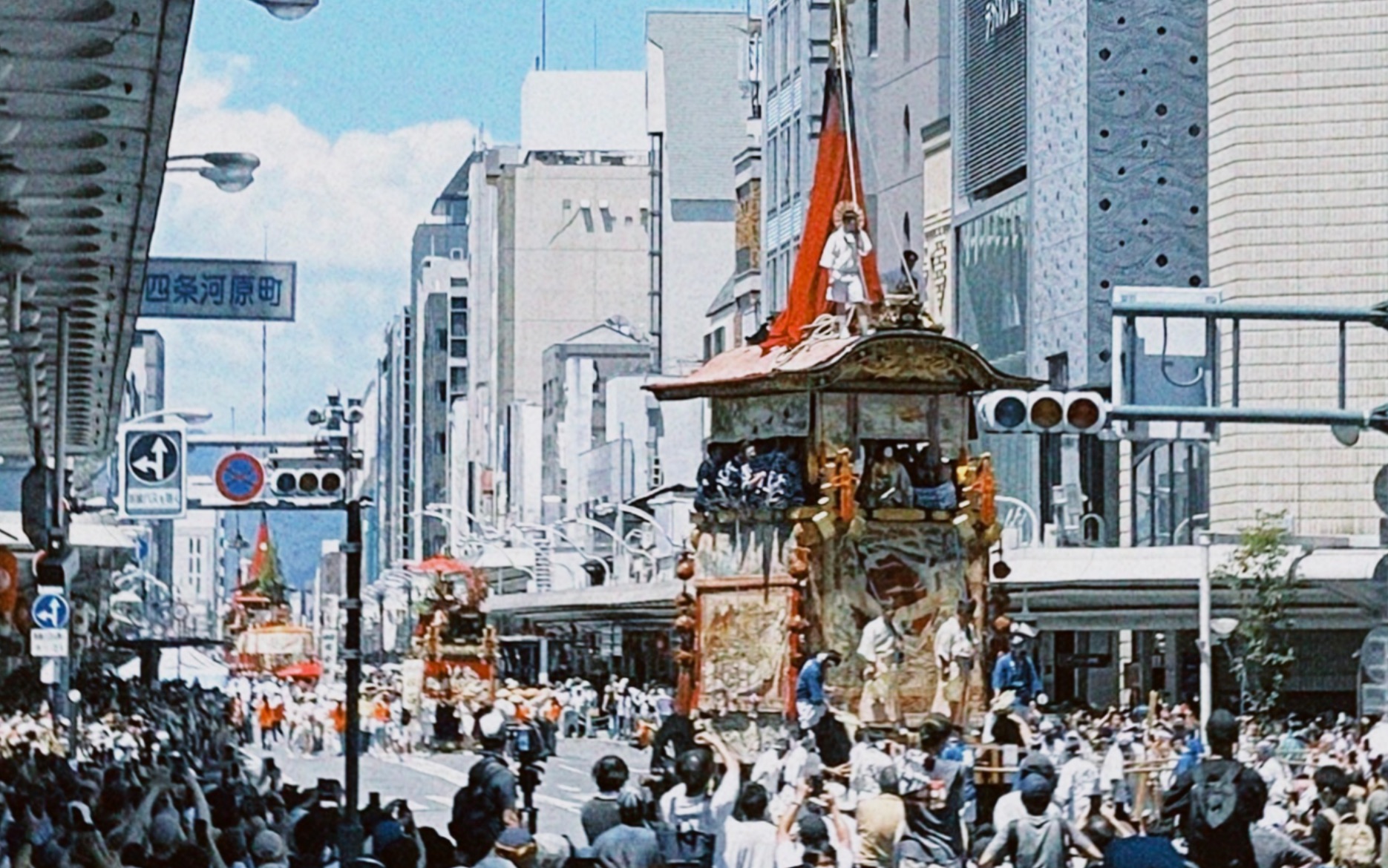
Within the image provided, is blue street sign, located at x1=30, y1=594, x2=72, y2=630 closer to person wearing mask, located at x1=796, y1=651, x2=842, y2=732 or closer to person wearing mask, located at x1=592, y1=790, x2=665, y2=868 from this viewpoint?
person wearing mask, located at x1=796, y1=651, x2=842, y2=732

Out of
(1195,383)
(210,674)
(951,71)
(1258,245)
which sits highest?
(951,71)

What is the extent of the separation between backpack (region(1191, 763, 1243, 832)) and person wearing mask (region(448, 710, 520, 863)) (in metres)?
3.64

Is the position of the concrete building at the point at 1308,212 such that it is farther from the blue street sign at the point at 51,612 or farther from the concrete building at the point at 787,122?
the blue street sign at the point at 51,612

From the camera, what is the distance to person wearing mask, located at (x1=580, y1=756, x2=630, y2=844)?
58.9 feet

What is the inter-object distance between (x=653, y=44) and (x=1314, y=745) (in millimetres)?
96933

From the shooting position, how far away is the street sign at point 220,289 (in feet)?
94.3

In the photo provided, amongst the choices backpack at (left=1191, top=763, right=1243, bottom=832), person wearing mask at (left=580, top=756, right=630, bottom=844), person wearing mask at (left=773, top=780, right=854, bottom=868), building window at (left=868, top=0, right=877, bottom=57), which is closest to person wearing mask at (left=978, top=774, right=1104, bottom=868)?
person wearing mask at (left=773, top=780, right=854, bottom=868)

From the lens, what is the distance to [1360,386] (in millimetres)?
82375

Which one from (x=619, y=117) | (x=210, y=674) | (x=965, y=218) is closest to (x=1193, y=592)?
(x=965, y=218)

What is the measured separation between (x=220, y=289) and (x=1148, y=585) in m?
44.3

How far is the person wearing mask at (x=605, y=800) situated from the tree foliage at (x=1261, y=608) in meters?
51.1

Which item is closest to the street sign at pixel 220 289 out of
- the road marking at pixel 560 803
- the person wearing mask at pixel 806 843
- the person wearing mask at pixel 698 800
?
the person wearing mask at pixel 806 843

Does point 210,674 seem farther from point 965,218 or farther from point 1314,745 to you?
point 1314,745

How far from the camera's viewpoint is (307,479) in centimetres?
3300
